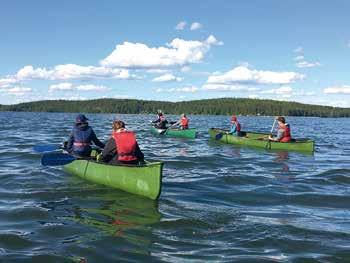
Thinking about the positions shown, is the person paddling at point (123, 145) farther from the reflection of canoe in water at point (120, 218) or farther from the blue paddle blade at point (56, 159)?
the blue paddle blade at point (56, 159)

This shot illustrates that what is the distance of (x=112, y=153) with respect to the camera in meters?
13.5

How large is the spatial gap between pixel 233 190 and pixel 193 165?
5.78m

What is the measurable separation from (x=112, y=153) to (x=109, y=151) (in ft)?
0.35

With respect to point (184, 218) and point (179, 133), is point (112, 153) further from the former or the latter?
point (179, 133)

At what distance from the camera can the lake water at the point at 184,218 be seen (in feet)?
27.4

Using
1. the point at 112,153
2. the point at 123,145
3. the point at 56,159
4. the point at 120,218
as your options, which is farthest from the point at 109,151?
the point at 120,218

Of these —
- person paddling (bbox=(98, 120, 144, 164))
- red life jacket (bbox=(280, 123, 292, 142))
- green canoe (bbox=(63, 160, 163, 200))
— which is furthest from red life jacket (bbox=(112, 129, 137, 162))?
red life jacket (bbox=(280, 123, 292, 142))

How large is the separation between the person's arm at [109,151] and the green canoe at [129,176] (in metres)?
0.22

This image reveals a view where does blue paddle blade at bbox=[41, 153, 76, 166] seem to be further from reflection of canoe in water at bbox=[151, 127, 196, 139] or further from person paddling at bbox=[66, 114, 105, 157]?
reflection of canoe in water at bbox=[151, 127, 196, 139]

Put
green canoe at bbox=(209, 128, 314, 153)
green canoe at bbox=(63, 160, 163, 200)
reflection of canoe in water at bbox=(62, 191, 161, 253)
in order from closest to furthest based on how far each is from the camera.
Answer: reflection of canoe in water at bbox=(62, 191, 161, 253) < green canoe at bbox=(63, 160, 163, 200) < green canoe at bbox=(209, 128, 314, 153)

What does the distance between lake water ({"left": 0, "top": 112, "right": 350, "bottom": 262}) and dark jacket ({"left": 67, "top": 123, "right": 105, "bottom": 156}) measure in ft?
2.96

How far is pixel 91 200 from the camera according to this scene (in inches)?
494

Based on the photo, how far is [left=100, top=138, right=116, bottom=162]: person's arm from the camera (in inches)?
525

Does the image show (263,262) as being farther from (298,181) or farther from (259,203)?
(298,181)
